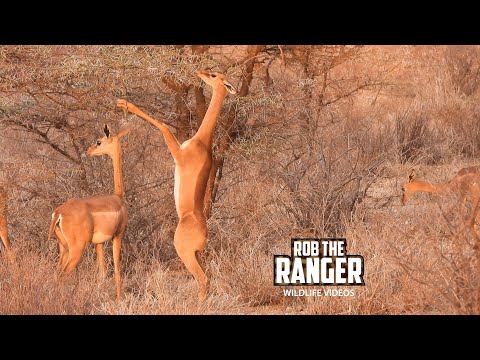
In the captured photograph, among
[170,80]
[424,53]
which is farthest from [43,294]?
[424,53]

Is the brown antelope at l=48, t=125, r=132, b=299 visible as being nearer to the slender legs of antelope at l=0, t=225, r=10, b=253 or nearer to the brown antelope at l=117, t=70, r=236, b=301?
the brown antelope at l=117, t=70, r=236, b=301

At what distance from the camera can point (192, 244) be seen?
9352 millimetres

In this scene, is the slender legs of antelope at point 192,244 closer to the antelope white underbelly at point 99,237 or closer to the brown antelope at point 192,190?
the brown antelope at point 192,190

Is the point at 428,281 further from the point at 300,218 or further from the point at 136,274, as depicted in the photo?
the point at 136,274

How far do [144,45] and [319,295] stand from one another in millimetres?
3220

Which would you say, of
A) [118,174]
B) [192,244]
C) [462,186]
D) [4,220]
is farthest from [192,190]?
[462,186]

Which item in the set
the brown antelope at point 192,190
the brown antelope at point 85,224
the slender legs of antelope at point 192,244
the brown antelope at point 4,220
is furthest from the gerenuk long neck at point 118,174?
the brown antelope at point 4,220

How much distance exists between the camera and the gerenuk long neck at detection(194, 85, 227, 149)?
9.42 metres

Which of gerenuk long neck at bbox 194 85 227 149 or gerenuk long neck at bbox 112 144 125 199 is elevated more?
gerenuk long neck at bbox 194 85 227 149

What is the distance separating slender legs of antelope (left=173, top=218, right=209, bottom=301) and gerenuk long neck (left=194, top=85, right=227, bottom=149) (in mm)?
718

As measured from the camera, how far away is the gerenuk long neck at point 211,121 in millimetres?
9422

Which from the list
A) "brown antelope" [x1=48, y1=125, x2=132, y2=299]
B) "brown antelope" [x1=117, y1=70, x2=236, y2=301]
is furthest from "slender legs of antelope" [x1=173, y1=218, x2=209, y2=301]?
"brown antelope" [x1=48, y1=125, x2=132, y2=299]

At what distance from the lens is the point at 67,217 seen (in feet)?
30.7

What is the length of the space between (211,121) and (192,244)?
3.60 ft
